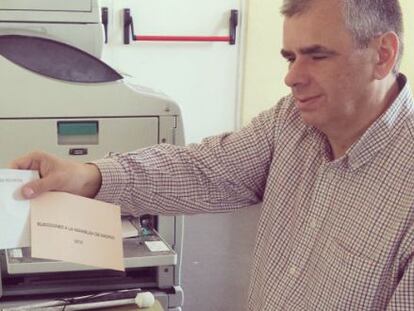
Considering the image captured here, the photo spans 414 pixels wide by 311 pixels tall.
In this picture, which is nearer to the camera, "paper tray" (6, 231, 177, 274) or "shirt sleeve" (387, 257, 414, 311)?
"shirt sleeve" (387, 257, 414, 311)

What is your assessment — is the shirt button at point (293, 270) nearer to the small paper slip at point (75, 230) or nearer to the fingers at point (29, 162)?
the small paper slip at point (75, 230)

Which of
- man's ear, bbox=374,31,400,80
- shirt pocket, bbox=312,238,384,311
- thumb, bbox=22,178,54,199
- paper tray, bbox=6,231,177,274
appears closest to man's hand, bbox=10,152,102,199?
thumb, bbox=22,178,54,199

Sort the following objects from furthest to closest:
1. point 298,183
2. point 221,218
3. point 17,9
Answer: point 221,218 → point 17,9 → point 298,183

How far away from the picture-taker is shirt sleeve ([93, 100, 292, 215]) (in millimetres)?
1230

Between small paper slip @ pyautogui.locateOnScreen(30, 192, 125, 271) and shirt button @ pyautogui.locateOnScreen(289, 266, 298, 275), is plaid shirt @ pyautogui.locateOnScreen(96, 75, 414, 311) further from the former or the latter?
small paper slip @ pyautogui.locateOnScreen(30, 192, 125, 271)

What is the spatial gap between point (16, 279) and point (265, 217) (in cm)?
69

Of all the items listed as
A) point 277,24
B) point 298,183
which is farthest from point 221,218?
point 298,183

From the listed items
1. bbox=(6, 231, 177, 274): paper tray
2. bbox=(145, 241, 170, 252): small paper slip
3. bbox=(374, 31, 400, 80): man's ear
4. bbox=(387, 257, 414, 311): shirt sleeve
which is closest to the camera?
bbox=(387, 257, 414, 311): shirt sleeve

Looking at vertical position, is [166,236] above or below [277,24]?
below

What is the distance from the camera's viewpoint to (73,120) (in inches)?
60.6

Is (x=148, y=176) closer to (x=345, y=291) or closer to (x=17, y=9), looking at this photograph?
(x=345, y=291)

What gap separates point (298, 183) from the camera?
1.20 metres

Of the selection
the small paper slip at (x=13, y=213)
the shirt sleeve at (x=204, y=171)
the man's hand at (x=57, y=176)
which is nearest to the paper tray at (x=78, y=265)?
Answer: the shirt sleeve at (x=204, y=171)

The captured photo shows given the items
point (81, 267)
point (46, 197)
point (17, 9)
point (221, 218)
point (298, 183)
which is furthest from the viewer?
point (221, 218)
